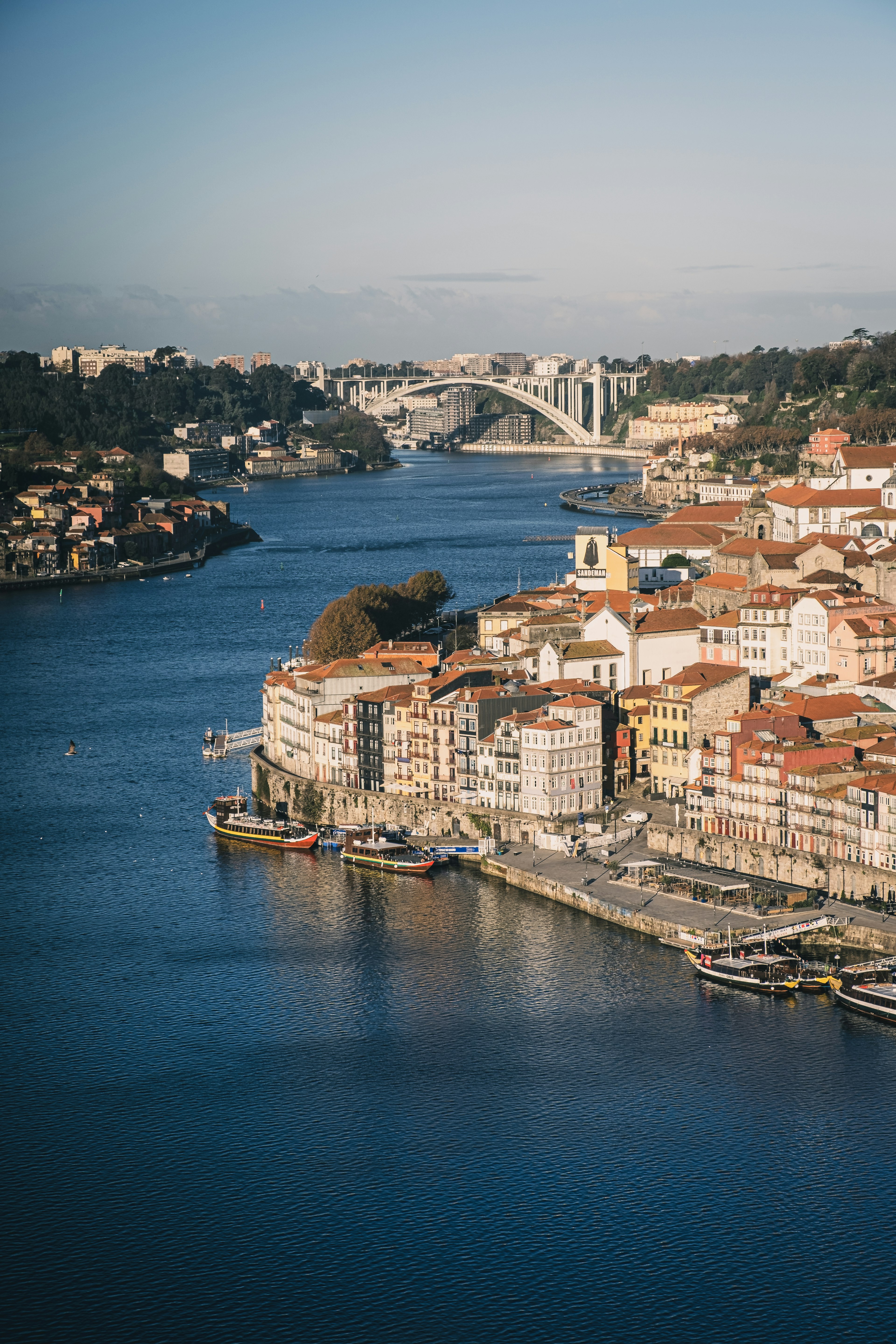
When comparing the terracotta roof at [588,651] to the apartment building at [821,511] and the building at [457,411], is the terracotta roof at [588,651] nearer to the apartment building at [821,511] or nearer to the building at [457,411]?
the apartment building at [821,511]

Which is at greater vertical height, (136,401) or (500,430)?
(136,401)

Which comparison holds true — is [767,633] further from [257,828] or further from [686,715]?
[257,828]

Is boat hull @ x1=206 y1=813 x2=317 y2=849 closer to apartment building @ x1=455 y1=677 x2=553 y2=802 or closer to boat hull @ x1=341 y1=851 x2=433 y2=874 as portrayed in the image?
boat hull @ x1=341 y1=851 x2=433 y2=874

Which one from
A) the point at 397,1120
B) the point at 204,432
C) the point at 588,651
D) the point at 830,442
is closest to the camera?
the point at 397,1120

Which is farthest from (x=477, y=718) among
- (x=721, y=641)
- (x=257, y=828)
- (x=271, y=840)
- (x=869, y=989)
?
(x=869, y=989)

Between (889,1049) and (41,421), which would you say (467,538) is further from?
(889,1049)

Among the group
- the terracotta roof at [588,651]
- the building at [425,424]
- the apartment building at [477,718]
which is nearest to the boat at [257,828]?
the apartment building at [477,718]

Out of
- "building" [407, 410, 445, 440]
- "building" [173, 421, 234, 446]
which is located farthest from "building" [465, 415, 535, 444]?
"building" [173, 421, 234, 446]

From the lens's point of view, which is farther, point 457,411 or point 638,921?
point 457,411

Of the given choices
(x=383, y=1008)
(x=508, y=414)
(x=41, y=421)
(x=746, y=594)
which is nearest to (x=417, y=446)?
(x=508, y=414)
